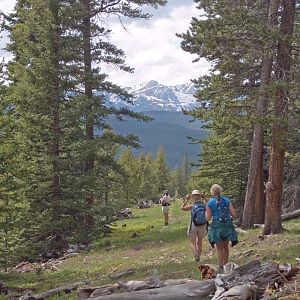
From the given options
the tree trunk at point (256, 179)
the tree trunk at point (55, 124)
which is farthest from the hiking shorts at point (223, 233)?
the tree trunk at point (55, 124)

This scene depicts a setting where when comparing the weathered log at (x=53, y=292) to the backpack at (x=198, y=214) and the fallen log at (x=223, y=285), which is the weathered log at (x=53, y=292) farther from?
the fallen log at (x=223, y=285)

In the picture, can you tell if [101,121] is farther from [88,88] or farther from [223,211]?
[223,211]

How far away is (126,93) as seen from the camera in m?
26.2

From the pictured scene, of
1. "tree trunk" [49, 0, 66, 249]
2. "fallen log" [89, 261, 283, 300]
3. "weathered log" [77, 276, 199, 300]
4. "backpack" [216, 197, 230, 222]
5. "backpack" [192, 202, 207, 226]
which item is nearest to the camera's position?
"fallen log" [89, 261, 283, 300]

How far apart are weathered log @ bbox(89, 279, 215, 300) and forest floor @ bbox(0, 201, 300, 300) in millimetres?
2261

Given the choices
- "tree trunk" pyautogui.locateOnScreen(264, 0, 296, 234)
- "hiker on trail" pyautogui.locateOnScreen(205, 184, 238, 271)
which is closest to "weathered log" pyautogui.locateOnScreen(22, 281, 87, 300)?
"hiker on trail" pyautogui.locateOnScreen(205, 184, 238, 271)

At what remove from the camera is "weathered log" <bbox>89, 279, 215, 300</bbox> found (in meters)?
7.56

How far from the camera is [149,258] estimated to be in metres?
15.9

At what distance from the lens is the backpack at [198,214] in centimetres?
1296

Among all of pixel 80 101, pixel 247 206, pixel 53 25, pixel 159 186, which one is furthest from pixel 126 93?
pixel 159 186

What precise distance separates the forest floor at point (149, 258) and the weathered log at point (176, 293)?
2.26 m

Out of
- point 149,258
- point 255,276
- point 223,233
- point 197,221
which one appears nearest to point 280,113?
point 197,221

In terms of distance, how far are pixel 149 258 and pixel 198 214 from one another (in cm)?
361

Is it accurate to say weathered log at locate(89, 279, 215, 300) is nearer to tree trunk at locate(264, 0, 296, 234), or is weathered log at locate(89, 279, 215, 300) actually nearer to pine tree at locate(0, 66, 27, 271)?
tree trunk at locate(264, 0, 296, 234)
